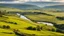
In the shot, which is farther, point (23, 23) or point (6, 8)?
point (6, 8)

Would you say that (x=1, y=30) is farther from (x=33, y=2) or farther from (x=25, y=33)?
(x=33, y=2)

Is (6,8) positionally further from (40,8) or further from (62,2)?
(62,2)

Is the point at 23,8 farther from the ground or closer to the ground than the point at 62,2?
closer to the ground

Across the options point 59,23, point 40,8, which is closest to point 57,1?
point 40,8

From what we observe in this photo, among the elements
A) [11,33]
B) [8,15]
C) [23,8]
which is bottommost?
[11,33]

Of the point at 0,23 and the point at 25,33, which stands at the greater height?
the point at 0,23

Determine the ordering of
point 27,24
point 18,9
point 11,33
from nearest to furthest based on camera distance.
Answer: point 11,33 → point 27,24 → point 18,9

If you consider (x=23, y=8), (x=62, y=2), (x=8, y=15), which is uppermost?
(x=62, y=2)

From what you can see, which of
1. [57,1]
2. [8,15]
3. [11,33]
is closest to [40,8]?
[57,1]

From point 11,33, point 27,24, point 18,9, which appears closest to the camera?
point 11,33
